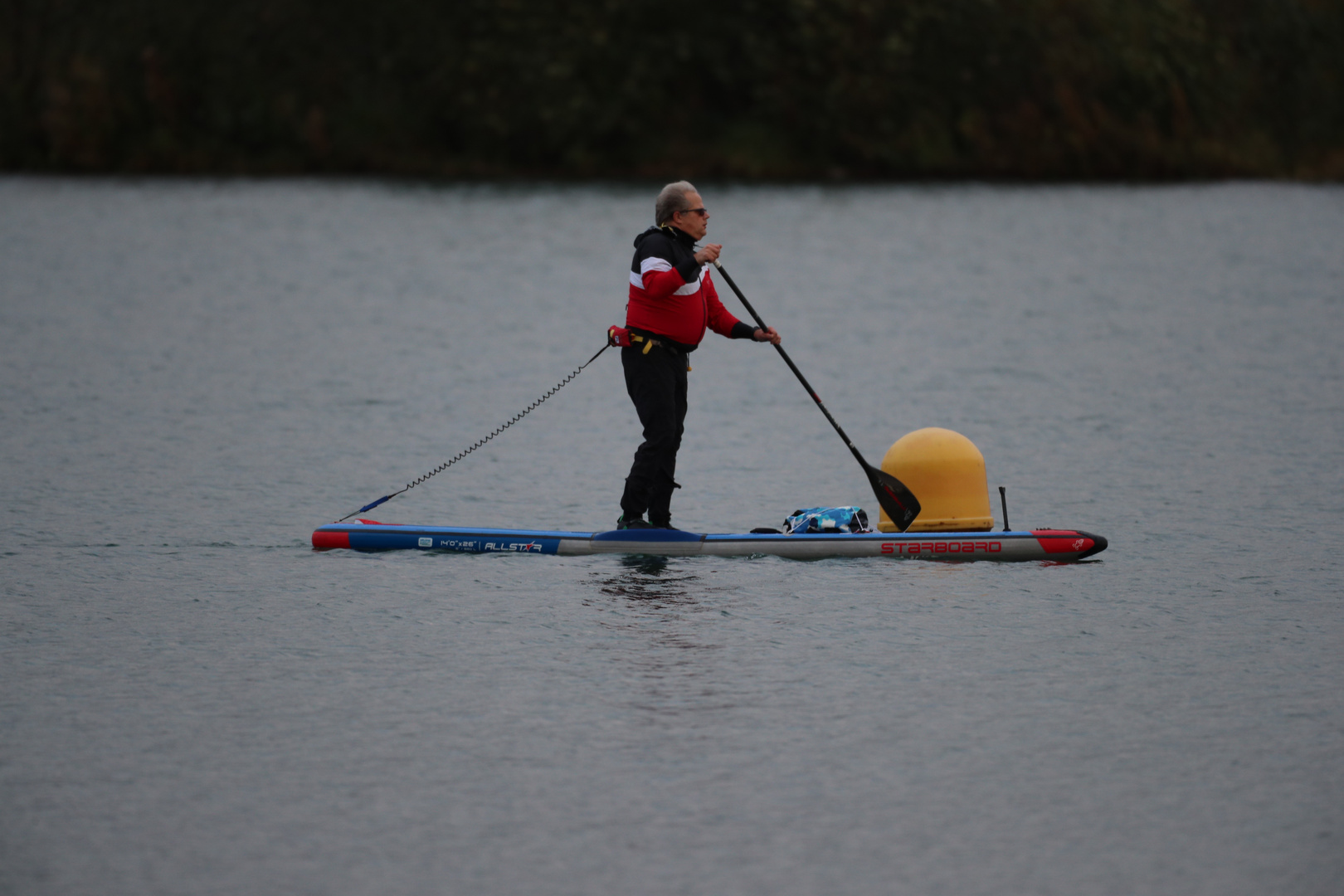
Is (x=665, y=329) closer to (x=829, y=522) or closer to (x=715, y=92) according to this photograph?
(x=829, y=522)

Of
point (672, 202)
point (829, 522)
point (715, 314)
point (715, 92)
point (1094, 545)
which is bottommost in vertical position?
point (1094, 545)

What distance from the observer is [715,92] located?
66.8 m

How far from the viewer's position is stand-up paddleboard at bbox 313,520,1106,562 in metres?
11.7

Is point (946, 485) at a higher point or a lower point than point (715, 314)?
lower

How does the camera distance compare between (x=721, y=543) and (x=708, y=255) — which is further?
(x=721, y=543)

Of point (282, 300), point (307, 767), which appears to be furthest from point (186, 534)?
point (282, 300)

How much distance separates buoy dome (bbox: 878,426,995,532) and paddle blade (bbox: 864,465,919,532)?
0.12 metres

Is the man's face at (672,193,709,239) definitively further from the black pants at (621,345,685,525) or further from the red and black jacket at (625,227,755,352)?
the black pants at (621,345,685,525)

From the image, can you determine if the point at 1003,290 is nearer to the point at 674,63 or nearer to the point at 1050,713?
the point at 1050,713

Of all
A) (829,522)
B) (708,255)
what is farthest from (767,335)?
(829,522)

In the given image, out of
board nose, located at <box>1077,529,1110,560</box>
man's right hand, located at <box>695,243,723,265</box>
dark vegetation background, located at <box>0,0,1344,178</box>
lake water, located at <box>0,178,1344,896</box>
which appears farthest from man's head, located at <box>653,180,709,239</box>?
dark vegetation background, located at <box>0,0,1344,178</box>

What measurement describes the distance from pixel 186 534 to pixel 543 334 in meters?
14.5

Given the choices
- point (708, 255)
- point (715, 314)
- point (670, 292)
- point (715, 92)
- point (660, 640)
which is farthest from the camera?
point (715, 92)

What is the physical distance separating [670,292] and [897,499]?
6.76 ft
